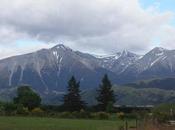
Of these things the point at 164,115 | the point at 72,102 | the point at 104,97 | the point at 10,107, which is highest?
the point at 104,97

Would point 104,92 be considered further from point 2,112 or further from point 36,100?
point 2,112

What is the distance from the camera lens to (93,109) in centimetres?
11456

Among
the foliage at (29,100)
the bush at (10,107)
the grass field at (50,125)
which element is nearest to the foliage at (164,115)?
the grass field at (50,125)

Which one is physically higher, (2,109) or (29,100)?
(29,100)

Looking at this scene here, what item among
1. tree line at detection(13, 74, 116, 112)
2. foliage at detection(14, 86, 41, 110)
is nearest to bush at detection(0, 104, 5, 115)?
tree line at detection(13, 74, 116, 112)

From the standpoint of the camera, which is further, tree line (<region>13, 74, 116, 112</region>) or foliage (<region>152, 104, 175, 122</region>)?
tree line (<region>13, 74, 116, 112</region>)

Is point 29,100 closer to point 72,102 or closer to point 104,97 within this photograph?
point 72,102

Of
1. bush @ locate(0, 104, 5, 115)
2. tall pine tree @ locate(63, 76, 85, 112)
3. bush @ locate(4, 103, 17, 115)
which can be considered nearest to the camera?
bush @ locate(0, 104, 5, 115)

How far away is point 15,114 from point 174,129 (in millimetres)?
68249

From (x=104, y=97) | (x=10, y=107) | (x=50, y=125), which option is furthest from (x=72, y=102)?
(x=50, y=125)

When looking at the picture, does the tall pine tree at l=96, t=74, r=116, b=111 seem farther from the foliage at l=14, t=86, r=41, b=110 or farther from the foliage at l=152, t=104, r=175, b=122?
the foliage at l=152, t=104, r=175, b=122

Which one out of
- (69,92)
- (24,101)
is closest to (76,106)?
(69,92)

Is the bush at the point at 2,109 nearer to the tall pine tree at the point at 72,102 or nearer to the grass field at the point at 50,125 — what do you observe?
the tall pine tree at the point at 72,102

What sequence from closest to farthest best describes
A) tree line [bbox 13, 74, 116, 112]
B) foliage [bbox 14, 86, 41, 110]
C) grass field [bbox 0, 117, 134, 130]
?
grass field [bbox 0, 117, 134, 130] < tree line [bbox 13, 74, 116, 112] < foliage [bbox 14, 86, 41, 110]
